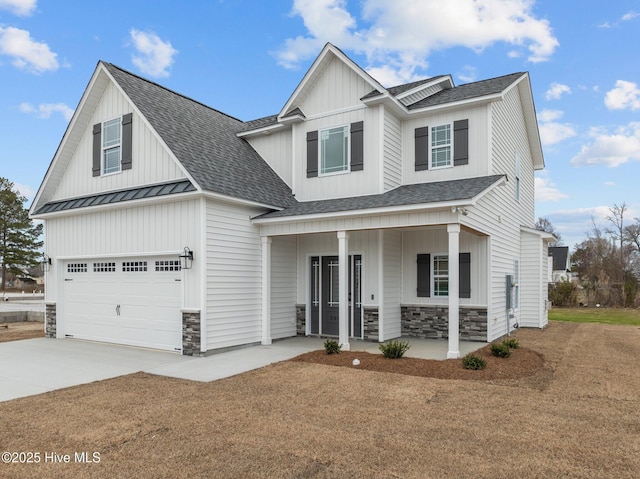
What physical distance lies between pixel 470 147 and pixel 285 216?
16.4 feet

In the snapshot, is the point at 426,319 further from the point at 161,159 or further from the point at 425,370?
the point at 161,159

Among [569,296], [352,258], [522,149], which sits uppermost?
[522,149]

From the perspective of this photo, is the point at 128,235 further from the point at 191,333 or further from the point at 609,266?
the point at 609,266

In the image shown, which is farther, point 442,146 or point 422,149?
point 422,149

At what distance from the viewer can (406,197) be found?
9.71 m

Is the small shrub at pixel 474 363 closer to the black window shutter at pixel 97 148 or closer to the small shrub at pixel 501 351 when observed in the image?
the small shrub at pixel 501 351

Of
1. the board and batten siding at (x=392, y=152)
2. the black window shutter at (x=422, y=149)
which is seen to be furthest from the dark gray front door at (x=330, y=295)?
the black window shutter at (x=422, y=149)

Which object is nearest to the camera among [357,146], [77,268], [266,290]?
[266,290]

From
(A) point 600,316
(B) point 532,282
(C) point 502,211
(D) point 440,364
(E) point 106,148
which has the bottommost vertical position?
(A) point 600,316

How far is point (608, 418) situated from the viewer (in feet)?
17.7

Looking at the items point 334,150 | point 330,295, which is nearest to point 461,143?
point 334,150

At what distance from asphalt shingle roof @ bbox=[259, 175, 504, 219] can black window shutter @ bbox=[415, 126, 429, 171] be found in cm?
61

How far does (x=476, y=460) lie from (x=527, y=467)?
44 cm

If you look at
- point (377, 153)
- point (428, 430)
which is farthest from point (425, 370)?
point (377, 153)
